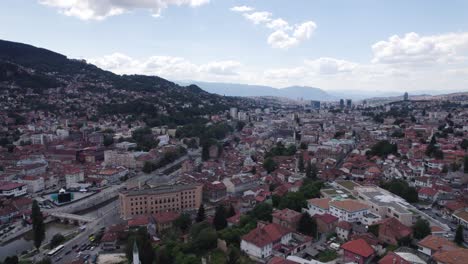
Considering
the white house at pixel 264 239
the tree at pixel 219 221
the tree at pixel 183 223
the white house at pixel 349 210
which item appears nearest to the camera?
the white house at pixel 264 239

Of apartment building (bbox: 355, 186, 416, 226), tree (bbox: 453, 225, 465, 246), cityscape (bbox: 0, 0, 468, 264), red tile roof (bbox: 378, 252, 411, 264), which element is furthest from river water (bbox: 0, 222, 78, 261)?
tree (bbox: 453, 225, 465, 246)

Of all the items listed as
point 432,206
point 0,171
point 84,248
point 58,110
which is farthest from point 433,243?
point 58,110

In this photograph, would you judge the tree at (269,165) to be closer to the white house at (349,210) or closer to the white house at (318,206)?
the white house at (318,206)

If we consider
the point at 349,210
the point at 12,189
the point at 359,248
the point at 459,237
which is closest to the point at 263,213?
the point at 349,210

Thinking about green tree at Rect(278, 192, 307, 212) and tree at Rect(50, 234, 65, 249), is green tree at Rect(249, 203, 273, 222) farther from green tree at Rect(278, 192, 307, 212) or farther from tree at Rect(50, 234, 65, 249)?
tree at Rect(50, 234, 65, 249)

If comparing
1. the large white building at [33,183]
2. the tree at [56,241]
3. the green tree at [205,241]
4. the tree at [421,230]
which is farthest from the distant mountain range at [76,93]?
the tree at [421,230]

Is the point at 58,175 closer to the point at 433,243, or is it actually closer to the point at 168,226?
the point at 168,226
